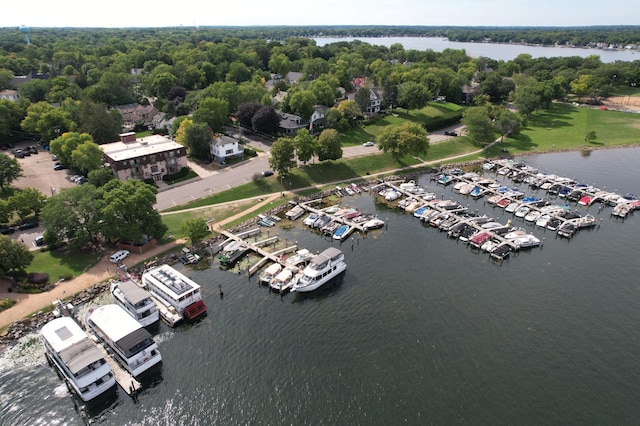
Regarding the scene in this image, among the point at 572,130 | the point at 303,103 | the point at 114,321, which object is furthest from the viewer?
the point at 572,130

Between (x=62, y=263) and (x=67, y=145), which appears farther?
(x=67, y=145)

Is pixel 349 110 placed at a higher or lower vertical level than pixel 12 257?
higher

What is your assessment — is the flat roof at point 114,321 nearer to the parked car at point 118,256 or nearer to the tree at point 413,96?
the parked car at point 118,256

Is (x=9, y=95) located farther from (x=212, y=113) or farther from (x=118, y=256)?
(x=118, y=256)

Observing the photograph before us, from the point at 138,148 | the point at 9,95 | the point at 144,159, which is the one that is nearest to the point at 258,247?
the point at 144,159

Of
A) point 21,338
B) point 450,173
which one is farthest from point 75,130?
point 450,173

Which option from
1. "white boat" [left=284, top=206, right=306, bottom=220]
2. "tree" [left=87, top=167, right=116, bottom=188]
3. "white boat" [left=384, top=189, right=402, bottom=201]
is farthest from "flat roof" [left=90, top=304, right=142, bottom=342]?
"white boat" [left=384, top=189, right=402, bottom=201]

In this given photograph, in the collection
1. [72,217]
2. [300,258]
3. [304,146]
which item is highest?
[304,146]
